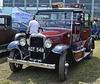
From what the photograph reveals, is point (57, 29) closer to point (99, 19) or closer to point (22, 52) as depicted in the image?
point (22, 52)

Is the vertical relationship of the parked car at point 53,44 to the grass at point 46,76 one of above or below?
above

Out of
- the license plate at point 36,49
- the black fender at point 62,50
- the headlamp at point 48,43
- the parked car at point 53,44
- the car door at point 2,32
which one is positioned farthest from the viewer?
the car door at point 2,32

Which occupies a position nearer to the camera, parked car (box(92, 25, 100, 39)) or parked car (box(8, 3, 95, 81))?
parked car (box(8, 3, 95, 81))

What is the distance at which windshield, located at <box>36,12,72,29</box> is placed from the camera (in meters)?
4.60

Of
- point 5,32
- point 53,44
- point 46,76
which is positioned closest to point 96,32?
point 5,32

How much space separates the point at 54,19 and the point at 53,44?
1.00m

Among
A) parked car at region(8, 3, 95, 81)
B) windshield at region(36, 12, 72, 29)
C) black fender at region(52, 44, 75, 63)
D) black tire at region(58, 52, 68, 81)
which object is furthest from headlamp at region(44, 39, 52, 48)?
windshield at region(36, 12, 72, 29)

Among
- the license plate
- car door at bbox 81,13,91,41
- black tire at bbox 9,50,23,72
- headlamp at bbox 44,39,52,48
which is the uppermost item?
car door at bbox 81,13,91,41

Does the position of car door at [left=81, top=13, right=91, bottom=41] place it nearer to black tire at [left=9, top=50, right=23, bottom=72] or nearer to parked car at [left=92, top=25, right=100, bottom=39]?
black tire at [left=9, top=50, right=23, bottom=72]

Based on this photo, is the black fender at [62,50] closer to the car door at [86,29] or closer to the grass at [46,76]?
the grass at [46,76]

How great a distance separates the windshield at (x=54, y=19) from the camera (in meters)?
4.60

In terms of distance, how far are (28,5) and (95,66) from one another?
3953 centimetres

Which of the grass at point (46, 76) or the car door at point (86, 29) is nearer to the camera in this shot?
the grass at point (46, 76)

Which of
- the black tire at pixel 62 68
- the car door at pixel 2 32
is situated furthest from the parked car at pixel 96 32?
the black tire at pixel 62 68
